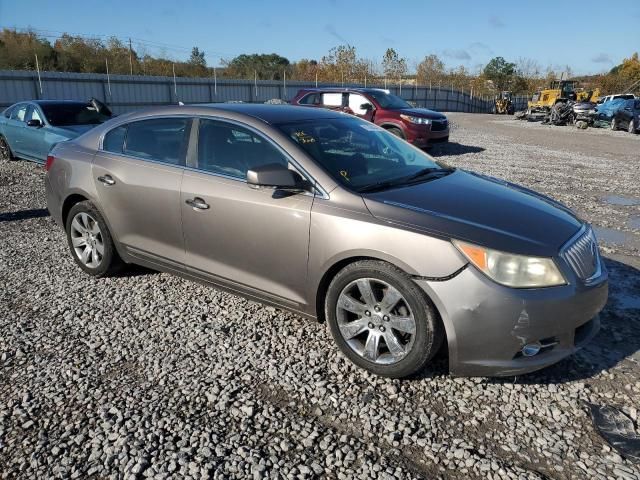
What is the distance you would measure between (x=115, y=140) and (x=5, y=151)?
30.6ft

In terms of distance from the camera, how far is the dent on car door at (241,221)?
134 inches

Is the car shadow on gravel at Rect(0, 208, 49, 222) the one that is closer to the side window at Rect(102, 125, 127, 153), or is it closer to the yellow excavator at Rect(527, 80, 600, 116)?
the side window at Rect(102, 125, 127, 153)

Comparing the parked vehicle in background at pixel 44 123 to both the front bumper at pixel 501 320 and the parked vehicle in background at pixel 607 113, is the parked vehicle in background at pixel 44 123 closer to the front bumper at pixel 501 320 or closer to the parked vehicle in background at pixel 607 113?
the front bumper at pixel 501 320

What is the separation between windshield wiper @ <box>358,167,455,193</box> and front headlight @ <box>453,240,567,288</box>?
0.80 meters

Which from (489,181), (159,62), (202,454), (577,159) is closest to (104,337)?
(202,454)

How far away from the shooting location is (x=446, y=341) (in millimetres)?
3041

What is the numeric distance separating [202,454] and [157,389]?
27.6 inches

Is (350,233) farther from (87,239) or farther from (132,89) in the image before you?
(132,89)

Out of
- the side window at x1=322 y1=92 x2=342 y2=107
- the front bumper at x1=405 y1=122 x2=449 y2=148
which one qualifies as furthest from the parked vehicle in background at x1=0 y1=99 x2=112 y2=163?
the front bumper at x1=405 y1=122 x2=449 y2=148

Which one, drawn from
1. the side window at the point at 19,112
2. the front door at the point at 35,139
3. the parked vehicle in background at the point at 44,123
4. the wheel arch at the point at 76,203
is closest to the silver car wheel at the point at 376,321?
the wheel arch at the point at 76,203

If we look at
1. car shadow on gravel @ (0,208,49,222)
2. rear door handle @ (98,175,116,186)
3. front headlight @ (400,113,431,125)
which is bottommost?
car shadow on gravel @ (0,208,49,222)

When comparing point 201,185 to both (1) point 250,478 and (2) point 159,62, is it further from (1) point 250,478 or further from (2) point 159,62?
(2) point 159,62

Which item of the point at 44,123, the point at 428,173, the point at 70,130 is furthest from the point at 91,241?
the point at 44,123

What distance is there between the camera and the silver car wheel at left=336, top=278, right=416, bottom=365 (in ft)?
9.96
